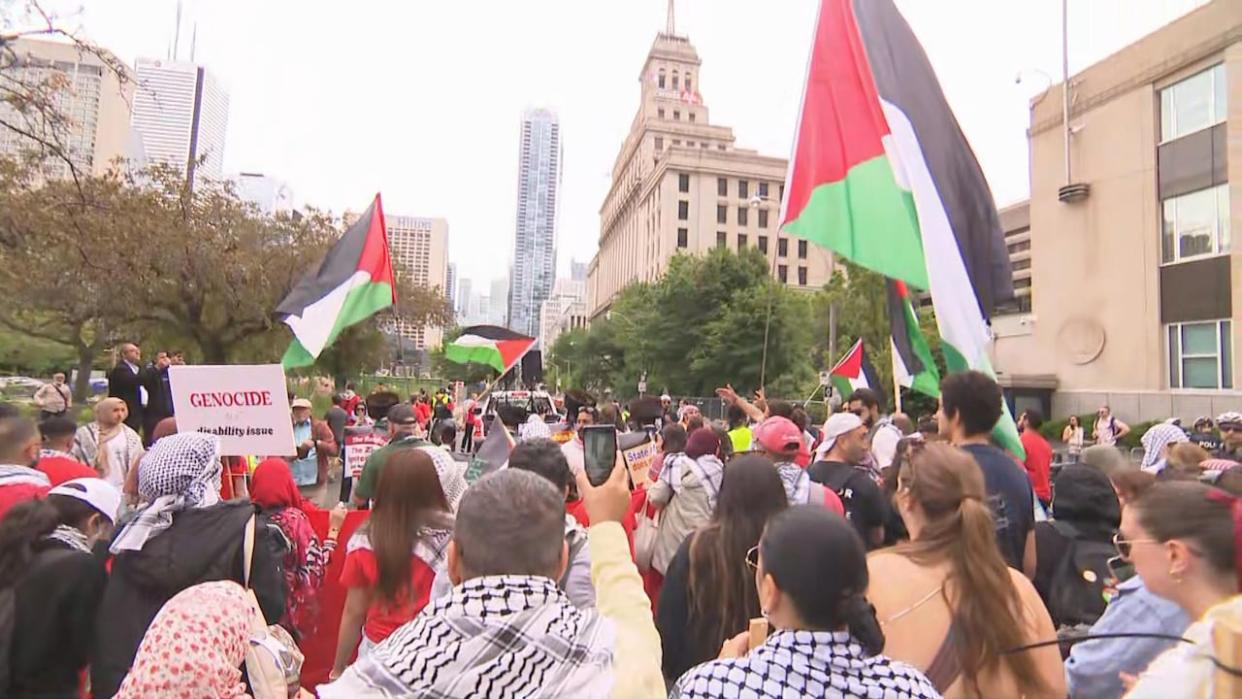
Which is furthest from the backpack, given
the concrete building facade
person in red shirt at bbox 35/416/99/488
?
the concrete building facade

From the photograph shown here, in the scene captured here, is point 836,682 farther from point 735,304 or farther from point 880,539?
point 735,304

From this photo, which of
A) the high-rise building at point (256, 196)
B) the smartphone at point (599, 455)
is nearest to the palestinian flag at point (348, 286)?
the smartphone at point (599, 455)

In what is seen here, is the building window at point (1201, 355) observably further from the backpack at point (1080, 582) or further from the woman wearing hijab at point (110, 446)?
the woman wearing hijab at point (110, 446)

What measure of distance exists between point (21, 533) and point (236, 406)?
2.39 meters

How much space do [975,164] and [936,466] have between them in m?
3.65

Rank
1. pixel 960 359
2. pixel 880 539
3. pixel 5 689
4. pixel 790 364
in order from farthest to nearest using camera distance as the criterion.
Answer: pixel 790 364 → pixel 960 359 → pixel 880 539 → pixel 5 689

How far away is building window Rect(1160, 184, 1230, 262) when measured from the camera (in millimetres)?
19531

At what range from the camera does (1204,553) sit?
6.50 ft

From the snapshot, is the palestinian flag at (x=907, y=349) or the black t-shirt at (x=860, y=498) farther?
the palestinian flag at (x=907, y=349)

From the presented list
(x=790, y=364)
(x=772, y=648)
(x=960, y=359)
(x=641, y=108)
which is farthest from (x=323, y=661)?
(x=641, y=108)

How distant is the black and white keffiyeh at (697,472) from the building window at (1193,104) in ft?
71.7

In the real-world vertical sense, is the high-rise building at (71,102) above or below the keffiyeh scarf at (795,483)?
above

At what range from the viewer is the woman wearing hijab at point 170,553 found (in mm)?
2820

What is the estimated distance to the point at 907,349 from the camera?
17.9 feet
